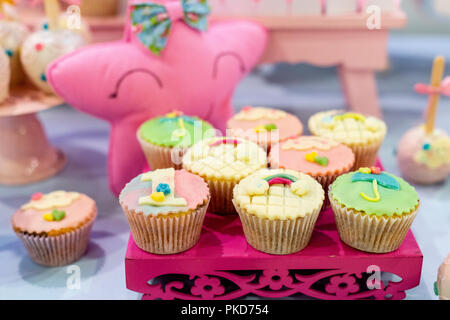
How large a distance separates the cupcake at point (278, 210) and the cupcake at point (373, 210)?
6 centimetres

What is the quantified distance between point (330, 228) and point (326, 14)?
3.89 feet

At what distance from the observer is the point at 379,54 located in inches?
91.7

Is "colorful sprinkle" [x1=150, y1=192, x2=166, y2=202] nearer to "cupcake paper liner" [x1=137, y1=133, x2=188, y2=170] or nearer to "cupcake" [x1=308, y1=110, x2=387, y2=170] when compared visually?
"cupcake paper liner" [x1=137, y1=133, x2=188, y2=170]

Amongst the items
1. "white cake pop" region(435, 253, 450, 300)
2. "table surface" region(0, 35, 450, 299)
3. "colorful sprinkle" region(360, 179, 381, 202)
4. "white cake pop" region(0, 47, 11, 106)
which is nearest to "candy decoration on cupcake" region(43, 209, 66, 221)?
"table surface" region(0, 35, 450, 299)

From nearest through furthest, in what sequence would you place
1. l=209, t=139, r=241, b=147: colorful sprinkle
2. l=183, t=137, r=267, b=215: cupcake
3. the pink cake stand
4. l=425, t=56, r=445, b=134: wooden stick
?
l=183, t=137, r=267, b=215: cupcake < l=209, t=139, r=241, b=147: colorful sprinkle < l=425, t=56, r=445, b=134: wooden stick < the pink cake stand

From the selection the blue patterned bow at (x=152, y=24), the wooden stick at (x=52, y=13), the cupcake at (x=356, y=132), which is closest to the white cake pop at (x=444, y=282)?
the cupcake at (x=356, y=132)

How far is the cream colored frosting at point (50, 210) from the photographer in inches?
59.7

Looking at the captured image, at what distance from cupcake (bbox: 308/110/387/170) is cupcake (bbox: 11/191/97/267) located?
0.77 metres

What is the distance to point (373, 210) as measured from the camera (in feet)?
4.11

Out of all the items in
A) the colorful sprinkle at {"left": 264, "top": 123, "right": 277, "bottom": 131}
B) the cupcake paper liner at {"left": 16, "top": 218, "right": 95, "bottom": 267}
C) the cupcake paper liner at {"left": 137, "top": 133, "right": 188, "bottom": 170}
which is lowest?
the cupcake paper liner at {"left": 16, "top": 218, "right": 95, "bottom": 267}

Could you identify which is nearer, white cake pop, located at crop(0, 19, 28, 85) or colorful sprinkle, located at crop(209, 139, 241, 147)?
colorful sprinkle, located at crop(209, 139, 241, 147)

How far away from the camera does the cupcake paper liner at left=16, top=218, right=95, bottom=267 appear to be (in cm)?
151

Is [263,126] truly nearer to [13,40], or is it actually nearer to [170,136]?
[170,136]
